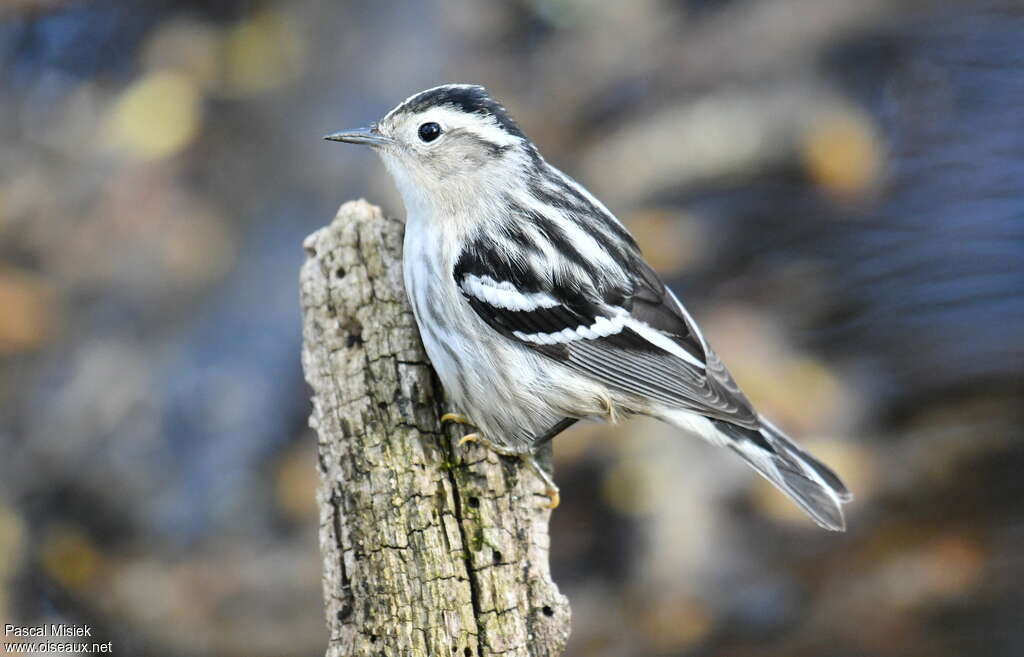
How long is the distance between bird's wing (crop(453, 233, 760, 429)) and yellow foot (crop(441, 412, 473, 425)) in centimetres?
37

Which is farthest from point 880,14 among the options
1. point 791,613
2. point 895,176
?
point 791,613

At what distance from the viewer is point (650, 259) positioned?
6.18 meters

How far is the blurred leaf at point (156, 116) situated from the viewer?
6.45 meters

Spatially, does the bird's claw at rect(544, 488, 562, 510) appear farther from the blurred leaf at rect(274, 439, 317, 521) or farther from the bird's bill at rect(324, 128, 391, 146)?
the blurred leaf at rect(274, 439, 317, 521)

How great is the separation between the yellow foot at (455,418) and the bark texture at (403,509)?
1.3 inches

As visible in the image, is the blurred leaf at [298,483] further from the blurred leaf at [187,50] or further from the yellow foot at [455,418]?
the blurred leaf at [187,50]

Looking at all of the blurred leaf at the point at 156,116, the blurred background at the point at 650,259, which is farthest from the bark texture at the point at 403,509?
the blurred leaf at the point at 156,116

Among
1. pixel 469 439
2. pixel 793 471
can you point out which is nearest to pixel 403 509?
pixel 469 439

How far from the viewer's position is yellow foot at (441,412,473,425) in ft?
12.3

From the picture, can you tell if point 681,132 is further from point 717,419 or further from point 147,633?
point 147,633

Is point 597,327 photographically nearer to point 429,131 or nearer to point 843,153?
point 429,131

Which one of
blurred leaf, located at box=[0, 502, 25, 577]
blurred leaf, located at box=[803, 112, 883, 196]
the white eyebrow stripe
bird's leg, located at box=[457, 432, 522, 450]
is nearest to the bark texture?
bird's leg, located at box=[457, 432, 522, 450]

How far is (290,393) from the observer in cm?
566

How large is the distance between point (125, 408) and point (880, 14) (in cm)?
536
